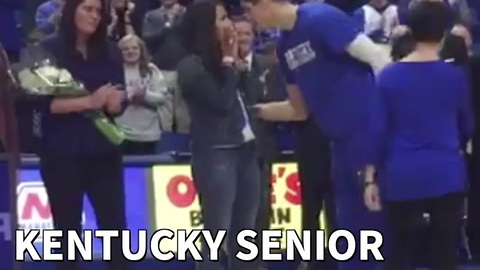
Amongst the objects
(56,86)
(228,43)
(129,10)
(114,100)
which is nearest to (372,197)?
(228,43)

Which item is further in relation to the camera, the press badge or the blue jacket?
the blue jacket

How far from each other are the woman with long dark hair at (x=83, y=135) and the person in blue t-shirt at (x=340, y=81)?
3.50 feet

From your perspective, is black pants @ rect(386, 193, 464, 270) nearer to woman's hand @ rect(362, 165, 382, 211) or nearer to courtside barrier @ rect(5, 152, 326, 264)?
woman's hand @ rect(362, 165, 382, 211)

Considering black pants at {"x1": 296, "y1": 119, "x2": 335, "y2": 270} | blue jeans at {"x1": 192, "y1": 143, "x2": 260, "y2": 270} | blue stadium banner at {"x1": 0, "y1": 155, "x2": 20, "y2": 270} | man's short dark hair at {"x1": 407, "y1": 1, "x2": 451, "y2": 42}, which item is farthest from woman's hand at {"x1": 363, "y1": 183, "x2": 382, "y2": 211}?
black pants at {"x1": 296, "y1": 119, "x2": 335, "y2": 270}

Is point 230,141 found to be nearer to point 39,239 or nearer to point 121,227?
point 121,227

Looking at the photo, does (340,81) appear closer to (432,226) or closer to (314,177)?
(432,226)

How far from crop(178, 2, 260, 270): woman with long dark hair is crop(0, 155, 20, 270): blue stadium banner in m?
1.15

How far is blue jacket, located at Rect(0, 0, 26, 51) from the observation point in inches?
413

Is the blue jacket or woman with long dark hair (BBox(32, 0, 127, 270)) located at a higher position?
the blue jacket

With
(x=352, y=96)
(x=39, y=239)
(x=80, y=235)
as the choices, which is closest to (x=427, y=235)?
(x=352, y=96)

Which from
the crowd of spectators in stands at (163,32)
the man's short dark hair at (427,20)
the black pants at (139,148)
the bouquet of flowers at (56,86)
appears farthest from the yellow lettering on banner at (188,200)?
the man's short dark hair at (427,20)

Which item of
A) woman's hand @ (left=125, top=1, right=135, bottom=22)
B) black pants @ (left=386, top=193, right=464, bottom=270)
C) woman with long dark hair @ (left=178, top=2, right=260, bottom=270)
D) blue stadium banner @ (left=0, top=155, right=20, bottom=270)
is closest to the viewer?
black pants @ (left=386, top=193, right=464, bottom=270)

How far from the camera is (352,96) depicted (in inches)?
244

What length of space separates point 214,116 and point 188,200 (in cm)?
128
